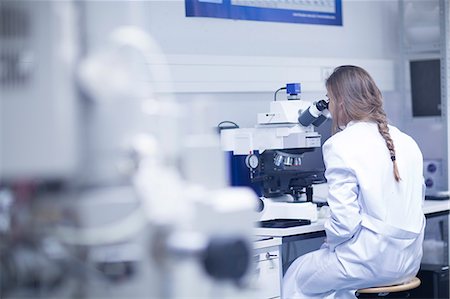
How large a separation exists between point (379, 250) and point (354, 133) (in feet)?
1.46

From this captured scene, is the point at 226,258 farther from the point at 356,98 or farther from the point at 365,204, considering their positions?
the point at 356,98

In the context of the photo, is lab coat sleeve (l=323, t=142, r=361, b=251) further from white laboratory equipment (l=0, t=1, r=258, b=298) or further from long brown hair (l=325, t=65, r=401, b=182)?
white laboratory equipment (l=0, t=1, r=258, b=298)

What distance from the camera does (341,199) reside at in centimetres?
292

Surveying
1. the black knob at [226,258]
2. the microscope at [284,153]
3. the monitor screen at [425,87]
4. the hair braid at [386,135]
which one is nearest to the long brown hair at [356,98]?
the hair braid at [386,135]

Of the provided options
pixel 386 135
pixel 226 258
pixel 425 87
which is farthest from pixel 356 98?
pixel 226 258

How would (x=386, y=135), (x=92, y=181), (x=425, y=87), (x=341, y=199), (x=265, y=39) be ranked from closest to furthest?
(x=92, y=181)
(x=341, y=199)
(x=386, y=135)
(x=265, y=39)
(x=425, y=87)

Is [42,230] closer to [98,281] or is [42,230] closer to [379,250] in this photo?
[98,281]

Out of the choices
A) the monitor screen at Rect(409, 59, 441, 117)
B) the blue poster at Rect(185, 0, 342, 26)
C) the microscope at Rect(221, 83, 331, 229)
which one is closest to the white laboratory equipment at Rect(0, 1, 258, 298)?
the microscope at Rect(221, 83, 331, 229)

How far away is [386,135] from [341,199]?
12.6 inches

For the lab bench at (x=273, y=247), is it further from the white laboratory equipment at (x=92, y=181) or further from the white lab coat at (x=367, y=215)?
the white laboratory equipment at (x=92, y=181)

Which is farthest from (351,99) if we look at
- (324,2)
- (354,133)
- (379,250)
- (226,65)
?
(324,2)

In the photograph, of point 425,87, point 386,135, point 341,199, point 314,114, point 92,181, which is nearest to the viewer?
point 92,181

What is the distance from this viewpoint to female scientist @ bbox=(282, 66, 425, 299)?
2934 millimetres

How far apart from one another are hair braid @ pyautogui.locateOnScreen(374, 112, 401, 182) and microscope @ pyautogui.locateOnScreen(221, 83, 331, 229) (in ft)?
0.83
